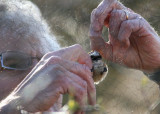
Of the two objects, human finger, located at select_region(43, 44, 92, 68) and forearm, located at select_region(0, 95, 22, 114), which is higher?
human finger, located at select_region(43, 44, 92, 68)

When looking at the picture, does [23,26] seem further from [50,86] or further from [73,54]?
[50,86]

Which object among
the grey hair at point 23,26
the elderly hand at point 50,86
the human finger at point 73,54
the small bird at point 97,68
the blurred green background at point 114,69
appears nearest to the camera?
the elderly hand at point 50,86

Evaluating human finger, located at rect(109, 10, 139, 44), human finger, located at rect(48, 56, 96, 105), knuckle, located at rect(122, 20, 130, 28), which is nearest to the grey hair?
human finger, located at rect(109, 10, 139, 44)

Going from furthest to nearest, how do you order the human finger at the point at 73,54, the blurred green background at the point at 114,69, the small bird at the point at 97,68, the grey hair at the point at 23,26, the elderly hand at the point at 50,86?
the blurred green background at the point at 114,69 < the grey hair at the point at 23,26 < the small bird at the point at 97,68 < the human finger at the point at 73,54 < the elderly hand at the point at 50,86

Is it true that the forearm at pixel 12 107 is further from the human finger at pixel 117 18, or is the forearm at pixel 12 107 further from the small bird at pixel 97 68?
the human finger at pixel 117 18

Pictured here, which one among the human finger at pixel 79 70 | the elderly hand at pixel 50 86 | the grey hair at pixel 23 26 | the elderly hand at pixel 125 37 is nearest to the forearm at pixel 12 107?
the elderly hand at pixel 50 86

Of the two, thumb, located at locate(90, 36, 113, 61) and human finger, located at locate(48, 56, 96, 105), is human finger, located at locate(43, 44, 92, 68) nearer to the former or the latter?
human finger, located at locate(48, 56, 96, 105)

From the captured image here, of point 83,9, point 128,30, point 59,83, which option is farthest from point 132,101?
point 83,9
